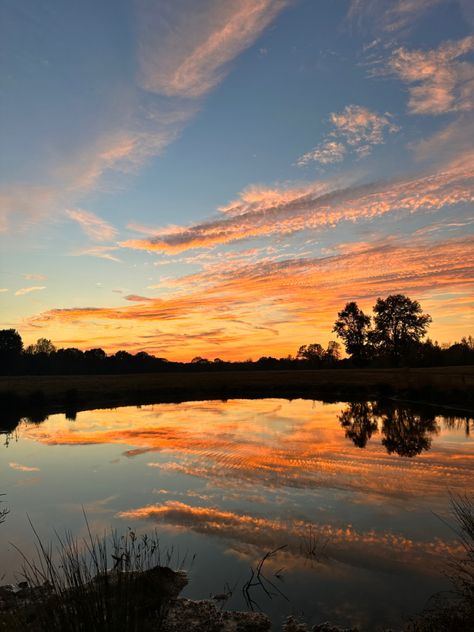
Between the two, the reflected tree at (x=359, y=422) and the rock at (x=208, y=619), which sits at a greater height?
the reflected tree at (x=359, y=422)

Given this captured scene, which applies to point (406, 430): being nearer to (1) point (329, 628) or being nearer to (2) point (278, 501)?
(2) point (278, 501)

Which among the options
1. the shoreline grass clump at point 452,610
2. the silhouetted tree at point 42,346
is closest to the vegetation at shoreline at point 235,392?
the shoreline grass clump at point 452,610

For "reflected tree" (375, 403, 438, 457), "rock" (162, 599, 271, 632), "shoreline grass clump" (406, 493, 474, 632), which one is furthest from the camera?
"reflected tree" (375, 403, 438, 457)

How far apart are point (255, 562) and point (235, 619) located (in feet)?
8.34

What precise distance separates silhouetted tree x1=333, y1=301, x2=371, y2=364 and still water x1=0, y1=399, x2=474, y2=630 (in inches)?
3262

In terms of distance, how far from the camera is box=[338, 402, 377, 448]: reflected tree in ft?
88.6

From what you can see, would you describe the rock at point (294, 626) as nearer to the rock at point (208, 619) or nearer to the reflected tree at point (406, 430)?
the rock at point (208, 619)

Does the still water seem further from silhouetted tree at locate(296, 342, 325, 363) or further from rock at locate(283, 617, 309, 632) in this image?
silhouetted tree at locate(296, 342, 325, 363)

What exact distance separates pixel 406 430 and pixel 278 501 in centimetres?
1727

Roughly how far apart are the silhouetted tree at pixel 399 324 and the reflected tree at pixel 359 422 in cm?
5864

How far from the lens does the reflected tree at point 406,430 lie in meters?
23.5

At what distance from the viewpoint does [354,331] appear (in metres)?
115

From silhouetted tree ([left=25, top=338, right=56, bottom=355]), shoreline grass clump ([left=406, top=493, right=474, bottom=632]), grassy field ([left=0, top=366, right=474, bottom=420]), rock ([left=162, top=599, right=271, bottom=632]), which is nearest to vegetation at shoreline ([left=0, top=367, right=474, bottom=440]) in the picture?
grassy field ([left=0, top=366, right=474, bottom=420])

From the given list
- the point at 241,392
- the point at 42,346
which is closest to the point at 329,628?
the point at 241,392
